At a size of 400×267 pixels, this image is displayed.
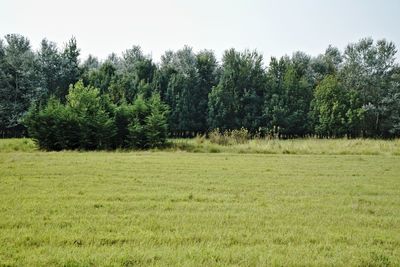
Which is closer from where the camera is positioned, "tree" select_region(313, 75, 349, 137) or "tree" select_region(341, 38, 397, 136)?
"tree" select_region(313, 75, 349, 137)

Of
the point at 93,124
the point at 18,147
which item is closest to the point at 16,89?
the point at 18,147

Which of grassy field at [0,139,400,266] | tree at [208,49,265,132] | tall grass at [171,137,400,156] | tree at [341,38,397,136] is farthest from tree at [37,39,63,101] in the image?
grassy field at [0,139,400,266]

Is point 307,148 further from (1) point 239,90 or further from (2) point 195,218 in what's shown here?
(1) point 239,90

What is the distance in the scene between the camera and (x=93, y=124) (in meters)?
28.2

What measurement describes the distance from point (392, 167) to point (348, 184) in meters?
6.21

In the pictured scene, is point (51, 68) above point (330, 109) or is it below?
above

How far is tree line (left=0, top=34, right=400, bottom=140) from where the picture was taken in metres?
51.7

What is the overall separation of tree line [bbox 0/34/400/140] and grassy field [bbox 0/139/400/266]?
36.8m

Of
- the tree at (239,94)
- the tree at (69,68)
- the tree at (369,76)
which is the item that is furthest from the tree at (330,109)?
the tree at (69,68)

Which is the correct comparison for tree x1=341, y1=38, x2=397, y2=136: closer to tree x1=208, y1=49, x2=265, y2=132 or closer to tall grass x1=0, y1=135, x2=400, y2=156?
tree x1=208, y1=49, x2=265, y2=132

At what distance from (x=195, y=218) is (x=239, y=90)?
48.1m

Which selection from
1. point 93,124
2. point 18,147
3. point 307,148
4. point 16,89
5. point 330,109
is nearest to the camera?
point 307,148

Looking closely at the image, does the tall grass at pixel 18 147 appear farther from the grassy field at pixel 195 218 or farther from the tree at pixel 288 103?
the tree at pixel 288 103

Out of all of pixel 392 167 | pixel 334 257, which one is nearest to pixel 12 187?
pixel 334 257
